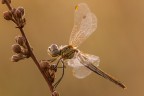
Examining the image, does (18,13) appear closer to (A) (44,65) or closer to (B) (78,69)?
(A) (44,65)

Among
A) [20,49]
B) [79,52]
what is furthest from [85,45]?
[20,49]

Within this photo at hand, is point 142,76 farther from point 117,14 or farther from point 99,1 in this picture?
point 99,1

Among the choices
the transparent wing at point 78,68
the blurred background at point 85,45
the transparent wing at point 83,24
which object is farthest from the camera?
the blurred background at point 85,45

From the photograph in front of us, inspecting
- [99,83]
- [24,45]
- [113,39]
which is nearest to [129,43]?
[113,39]

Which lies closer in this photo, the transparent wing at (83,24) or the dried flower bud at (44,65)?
the dried flower bud at (44,65)

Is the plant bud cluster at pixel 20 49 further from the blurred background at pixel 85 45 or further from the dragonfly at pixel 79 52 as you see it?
the blurred background at pixel 85 45

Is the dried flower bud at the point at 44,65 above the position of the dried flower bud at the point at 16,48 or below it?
below

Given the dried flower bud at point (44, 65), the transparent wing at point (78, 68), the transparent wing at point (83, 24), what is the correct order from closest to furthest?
A: the dried flower bud at point (44, 65), the transparent wing at point (78, 68), the transparent wing at point (83, 24)

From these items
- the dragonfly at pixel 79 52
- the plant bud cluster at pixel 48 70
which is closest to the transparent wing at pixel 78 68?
the dragonfly at pixel 79 52
